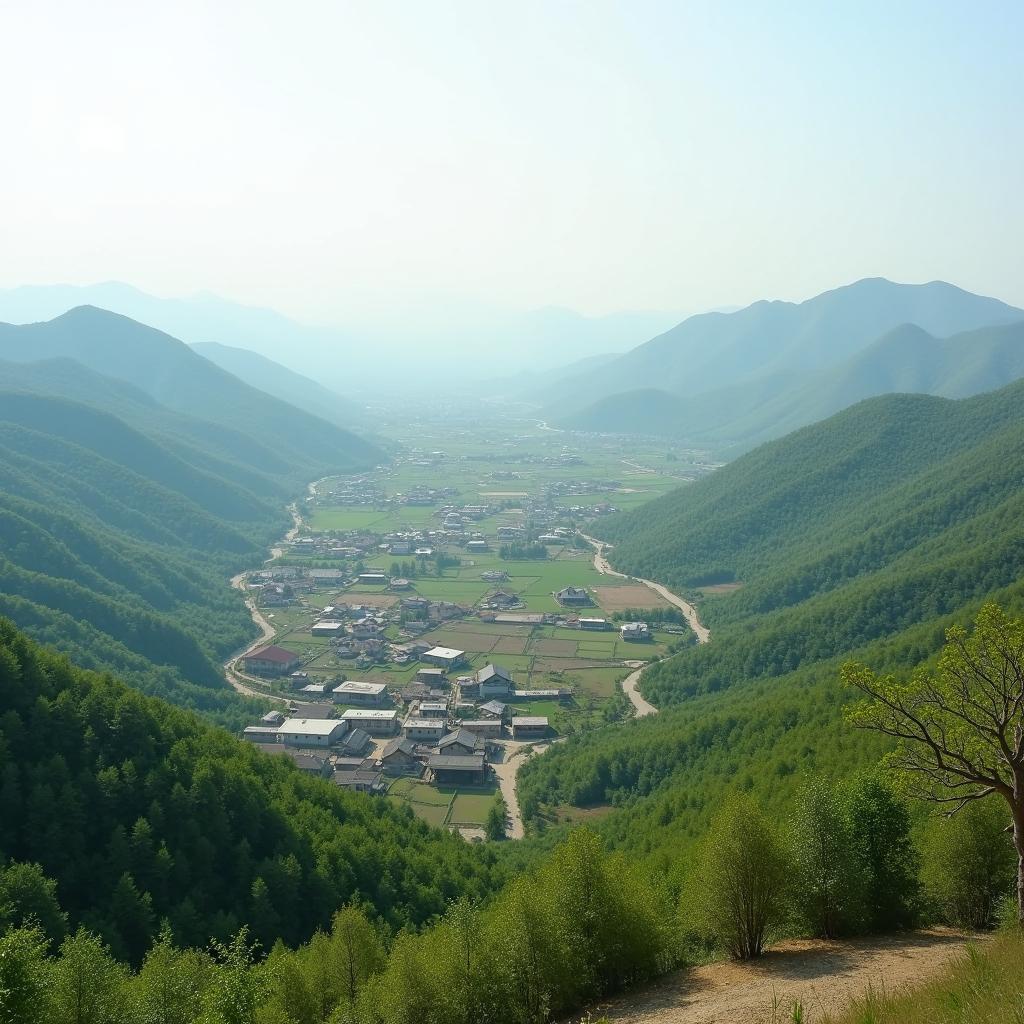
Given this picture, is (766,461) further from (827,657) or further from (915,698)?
(915,698)

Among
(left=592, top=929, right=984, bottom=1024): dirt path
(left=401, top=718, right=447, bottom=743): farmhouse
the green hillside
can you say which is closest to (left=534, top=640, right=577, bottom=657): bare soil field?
(left=401, top=718, right=447, bottom=743): farmhouse

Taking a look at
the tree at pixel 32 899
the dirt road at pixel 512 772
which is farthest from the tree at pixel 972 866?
the dirt road at pixel 512 772

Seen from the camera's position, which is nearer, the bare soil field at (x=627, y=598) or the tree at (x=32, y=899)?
the tree at (x=32, y=899)

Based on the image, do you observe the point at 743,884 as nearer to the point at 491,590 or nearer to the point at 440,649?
the point at 440,649

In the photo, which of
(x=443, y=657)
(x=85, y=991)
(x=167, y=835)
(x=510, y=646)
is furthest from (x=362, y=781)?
(x=85, y=991)

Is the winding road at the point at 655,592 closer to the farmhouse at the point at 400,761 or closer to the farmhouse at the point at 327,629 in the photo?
the farmhouse at the point at 400,761

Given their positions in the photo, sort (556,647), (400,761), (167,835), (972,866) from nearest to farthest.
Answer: (972,866) < (167,835) < (400,761) < (556,647)

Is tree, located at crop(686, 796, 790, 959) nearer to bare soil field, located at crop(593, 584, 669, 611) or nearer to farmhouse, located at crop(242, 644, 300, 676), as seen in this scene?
farmhouse, located at crop(242, 644, 300, 676)
